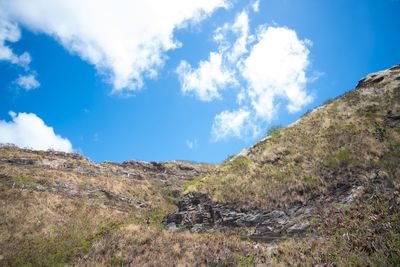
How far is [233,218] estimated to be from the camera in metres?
21.3

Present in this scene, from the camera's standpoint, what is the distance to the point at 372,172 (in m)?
18.5

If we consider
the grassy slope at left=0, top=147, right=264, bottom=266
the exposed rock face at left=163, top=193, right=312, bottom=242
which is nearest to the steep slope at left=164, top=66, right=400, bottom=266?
the exposed rock face at left=163, top=193, right=312, bottom=242

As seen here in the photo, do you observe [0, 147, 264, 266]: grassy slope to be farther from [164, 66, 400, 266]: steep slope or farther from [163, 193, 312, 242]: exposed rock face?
[164, 66, 400, 266]: steep slope

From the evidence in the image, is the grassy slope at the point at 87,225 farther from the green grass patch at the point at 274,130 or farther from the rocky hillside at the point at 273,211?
the green grass patch at the point at 274,130

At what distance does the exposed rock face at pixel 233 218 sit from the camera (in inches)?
696

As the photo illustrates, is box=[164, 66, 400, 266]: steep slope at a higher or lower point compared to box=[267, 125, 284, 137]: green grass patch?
lower

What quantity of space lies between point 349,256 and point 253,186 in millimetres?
11870

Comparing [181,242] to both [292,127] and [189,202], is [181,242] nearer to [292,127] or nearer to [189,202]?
[189,202]

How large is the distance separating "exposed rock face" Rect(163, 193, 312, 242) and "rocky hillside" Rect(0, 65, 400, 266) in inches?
3.2

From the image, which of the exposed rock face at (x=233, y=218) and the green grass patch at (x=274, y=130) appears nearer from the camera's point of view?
the exposed rock face at (x=233, y=218)

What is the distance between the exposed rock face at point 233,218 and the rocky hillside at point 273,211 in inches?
3.2

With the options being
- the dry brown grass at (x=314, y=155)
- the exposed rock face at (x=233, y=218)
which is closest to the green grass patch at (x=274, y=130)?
the dry brown grass at (x=314, y=155)

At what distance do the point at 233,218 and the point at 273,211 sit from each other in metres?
2.96

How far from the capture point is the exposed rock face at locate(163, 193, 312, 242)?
17688mm
